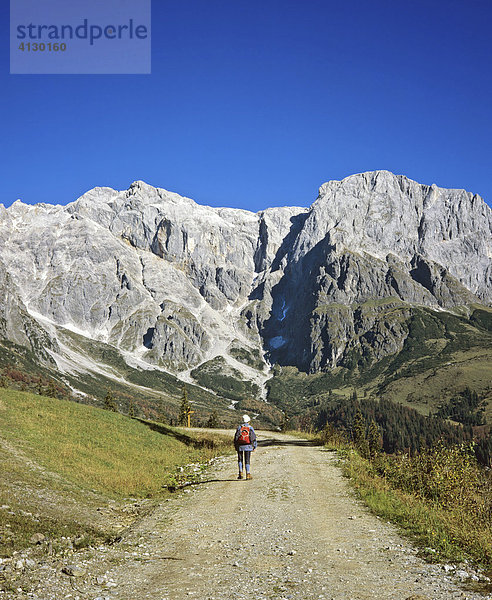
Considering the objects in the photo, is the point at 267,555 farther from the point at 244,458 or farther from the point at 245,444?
the point at 244,458

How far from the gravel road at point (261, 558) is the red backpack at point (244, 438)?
449 centimetres

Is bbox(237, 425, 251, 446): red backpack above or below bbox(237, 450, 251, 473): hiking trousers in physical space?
above

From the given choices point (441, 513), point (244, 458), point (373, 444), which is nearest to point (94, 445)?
point (244, 458)

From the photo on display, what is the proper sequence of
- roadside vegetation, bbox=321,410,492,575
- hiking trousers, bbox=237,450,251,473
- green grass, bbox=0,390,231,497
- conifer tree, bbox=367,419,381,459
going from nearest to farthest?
roadside vegetation, bbox=321,410,492,575 < green grass, bbox=0,390,231,497 < hiking trousers, bbox=237,450,251,473 < conifer tree, bbox=367,419,381,459

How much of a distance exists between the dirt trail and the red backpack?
3811 mm

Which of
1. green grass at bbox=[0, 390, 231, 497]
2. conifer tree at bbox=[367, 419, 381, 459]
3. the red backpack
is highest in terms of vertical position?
the red backpack

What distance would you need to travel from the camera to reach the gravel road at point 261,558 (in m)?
8.99

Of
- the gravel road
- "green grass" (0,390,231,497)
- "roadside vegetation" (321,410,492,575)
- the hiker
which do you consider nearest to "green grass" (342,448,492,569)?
"roadside vegetation" (321,410,492,575)

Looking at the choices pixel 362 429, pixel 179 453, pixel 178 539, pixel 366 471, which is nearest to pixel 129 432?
pixel 179 453

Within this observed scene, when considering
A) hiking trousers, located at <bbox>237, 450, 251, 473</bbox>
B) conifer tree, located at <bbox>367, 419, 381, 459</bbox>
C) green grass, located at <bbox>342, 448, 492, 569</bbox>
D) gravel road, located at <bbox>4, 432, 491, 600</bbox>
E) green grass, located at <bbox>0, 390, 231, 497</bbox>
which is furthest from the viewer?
conifer tree, located at <bbox>367, 419, 381, 459</bbox>

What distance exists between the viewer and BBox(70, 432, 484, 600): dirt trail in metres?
9.04

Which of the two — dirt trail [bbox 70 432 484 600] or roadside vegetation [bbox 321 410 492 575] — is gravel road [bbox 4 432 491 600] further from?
roadside vegetation [bbox 321 410 492 575]

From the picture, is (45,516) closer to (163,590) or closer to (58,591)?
(58,591)

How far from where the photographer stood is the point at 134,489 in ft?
71.9
